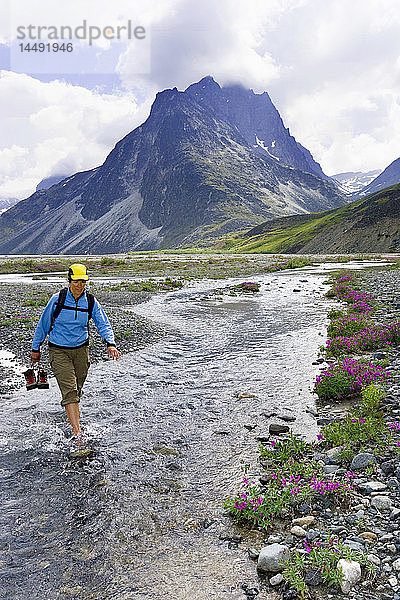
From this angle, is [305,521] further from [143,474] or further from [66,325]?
[66,325]

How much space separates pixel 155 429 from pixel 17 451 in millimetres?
3494

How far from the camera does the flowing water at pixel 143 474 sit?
5.87 metres

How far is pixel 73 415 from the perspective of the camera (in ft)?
33.4

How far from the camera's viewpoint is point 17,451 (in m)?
9.54

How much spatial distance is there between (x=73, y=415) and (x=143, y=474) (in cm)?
267

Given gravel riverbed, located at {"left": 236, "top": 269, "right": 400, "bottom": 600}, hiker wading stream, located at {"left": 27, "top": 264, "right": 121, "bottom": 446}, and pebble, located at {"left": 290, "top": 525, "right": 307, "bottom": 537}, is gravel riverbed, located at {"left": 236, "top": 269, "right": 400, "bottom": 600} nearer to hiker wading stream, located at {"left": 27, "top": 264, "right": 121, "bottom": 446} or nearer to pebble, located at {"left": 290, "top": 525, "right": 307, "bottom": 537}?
pebble, located at {"left": 290, "top": 525, "right": 307, "bottom": 537}

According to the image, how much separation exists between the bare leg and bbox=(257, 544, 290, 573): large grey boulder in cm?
599

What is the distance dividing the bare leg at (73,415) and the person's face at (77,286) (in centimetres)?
284

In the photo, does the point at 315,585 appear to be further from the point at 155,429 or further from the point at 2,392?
the point at 2,392

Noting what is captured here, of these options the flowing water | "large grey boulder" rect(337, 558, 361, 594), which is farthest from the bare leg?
"large grey boulder" rect(337, 558, 361, 594)

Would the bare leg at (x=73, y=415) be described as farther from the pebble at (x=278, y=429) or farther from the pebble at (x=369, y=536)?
the pebble at (x=369, y=536)

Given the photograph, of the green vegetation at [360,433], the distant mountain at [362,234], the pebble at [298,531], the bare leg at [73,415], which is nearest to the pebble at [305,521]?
the pebble at [298,531]

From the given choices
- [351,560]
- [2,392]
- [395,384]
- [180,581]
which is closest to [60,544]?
[180,581]

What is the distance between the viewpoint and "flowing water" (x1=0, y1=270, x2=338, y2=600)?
19.3 feet
